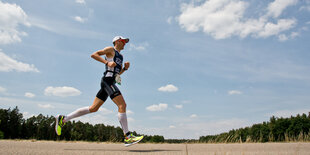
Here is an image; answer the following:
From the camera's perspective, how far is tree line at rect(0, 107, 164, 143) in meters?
55.4

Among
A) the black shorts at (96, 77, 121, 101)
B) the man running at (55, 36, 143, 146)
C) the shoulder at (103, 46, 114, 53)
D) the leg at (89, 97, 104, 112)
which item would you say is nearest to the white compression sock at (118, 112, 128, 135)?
the man running at (55, 36, 143, 146)

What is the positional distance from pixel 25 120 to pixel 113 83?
68923 millimetres

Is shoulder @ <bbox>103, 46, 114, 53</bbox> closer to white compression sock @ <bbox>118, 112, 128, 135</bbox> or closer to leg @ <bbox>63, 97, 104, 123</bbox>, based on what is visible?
leg @ <bbox>63, 97, 104, 123</bbox>

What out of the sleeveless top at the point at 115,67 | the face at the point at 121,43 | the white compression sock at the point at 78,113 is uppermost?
the face at the point at 121,43

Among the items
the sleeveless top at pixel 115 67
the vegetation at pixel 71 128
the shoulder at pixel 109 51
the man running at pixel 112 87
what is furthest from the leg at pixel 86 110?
the vegetation at pixel 71 128

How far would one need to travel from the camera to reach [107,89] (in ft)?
19.3

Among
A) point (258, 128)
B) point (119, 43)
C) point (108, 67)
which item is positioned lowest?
point (258, 128)

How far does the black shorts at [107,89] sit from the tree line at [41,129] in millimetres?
46429

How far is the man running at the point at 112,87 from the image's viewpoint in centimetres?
577

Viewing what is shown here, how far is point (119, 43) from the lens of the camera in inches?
259

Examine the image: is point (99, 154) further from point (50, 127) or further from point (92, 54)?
point (50, 127)

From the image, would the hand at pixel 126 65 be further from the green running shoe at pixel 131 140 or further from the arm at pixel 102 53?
the green running shoe at pixel 131 140

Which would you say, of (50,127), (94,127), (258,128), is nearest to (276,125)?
(258,128)

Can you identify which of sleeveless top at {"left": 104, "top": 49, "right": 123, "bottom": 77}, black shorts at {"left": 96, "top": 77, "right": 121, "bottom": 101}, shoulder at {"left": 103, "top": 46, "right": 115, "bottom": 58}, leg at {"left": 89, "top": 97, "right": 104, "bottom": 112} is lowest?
leg at {"left": 89, "top": 97, "right": 104, "bottom": 112}
